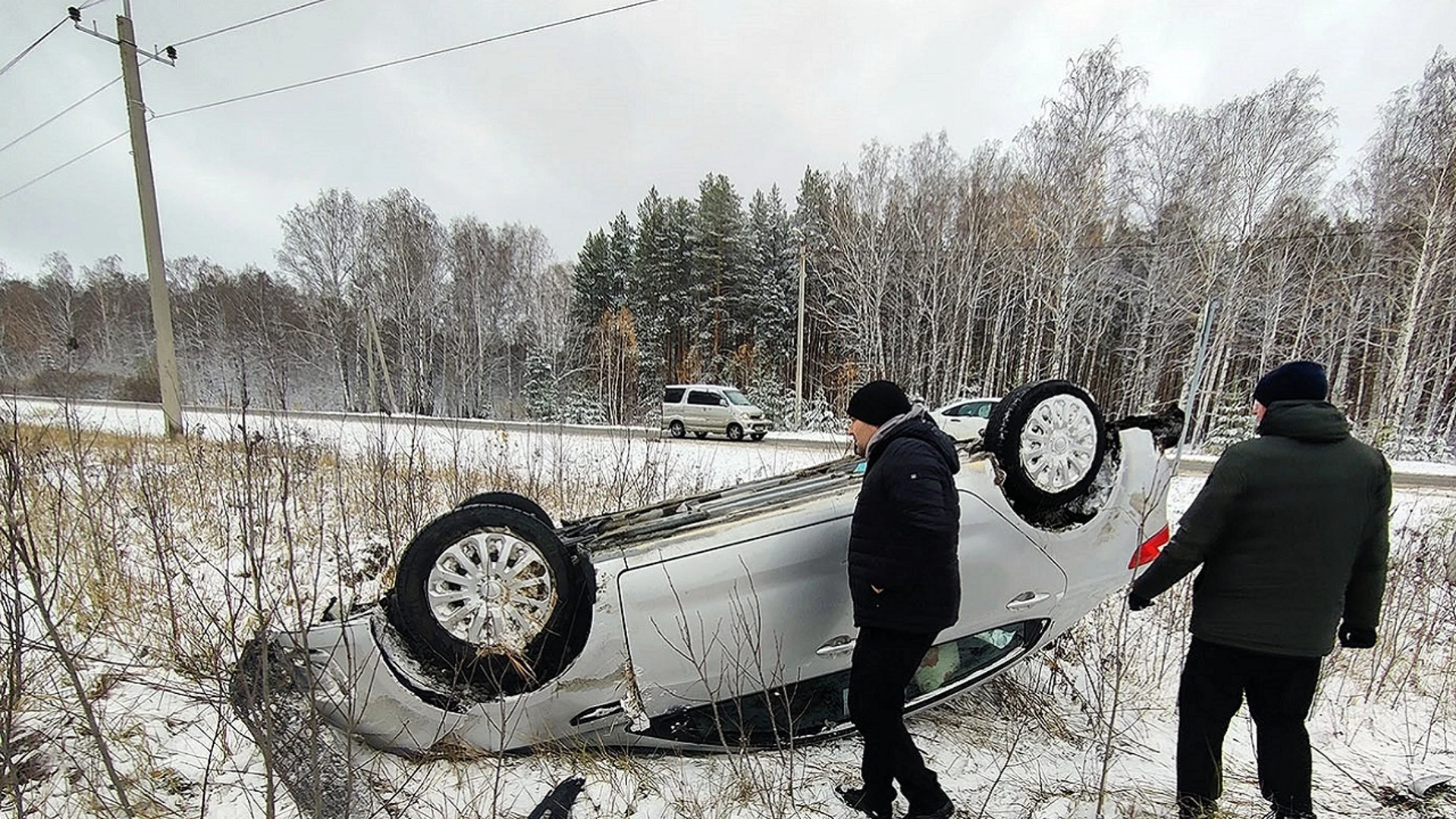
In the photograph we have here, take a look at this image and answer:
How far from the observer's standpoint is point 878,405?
2.22 meters

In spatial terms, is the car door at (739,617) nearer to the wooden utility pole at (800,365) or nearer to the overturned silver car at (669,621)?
the overturned silver car at (669,621)

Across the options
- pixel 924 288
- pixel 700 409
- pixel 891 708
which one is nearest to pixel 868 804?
pixel 891 708

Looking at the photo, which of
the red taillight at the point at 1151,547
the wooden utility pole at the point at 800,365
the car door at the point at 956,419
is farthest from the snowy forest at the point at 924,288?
the red taillight at the point at 1151,547

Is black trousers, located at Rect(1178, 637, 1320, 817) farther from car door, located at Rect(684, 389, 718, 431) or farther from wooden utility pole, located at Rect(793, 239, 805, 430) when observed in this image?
wooden utility pole, located at Rect(793, 239, 805, 430)

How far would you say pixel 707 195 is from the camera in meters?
30.8

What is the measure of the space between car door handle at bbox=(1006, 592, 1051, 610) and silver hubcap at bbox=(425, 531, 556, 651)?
1800 millimetres

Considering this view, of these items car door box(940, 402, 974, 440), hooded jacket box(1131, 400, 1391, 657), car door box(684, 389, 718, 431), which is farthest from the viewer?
car door box(684, 389, 718, 431)

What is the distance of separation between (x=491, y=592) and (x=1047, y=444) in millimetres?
2333

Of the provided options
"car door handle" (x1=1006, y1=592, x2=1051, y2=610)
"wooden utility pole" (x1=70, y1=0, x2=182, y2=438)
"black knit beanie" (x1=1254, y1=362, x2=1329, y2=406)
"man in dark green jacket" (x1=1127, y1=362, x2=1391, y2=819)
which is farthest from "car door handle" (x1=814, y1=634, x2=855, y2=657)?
"wooden utility pole" (x1=70, y1=0, x2=182, y2=438)

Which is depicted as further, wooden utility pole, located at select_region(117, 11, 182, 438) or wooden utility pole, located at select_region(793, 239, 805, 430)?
wooden utility pole, located at select_region(793, 239, 805, 430)

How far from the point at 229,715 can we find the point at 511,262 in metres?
31.9

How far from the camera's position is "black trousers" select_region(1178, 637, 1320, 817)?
1.89m

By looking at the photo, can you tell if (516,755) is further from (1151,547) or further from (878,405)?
(1151,547)

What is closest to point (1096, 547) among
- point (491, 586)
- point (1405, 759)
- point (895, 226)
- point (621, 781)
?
point (1405, 759)
